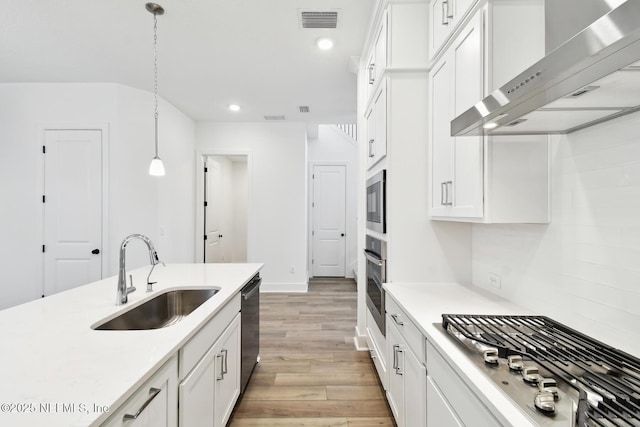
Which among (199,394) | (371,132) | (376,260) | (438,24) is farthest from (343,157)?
(199,394)

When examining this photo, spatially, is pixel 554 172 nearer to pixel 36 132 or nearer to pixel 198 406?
pixel 198 406

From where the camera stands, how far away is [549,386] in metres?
0.74

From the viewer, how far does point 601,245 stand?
3.70 feet

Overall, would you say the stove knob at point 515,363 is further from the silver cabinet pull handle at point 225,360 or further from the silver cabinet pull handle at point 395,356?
the silver cabinet pull handle at point 225,360

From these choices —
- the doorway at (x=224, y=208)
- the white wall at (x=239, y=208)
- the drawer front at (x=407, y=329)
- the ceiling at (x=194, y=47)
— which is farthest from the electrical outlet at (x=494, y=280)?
the white wall at (x=239, y=208)

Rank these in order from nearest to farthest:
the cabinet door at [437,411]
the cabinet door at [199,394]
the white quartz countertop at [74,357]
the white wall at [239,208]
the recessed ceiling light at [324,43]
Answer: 1. the white quartz countertop at [74,357]
2. the cabinet door at [437,411]
3. the cabinet door at [199,394]
4. the recessed ceiling light at [324,43]
5. the white wall at [239,208]

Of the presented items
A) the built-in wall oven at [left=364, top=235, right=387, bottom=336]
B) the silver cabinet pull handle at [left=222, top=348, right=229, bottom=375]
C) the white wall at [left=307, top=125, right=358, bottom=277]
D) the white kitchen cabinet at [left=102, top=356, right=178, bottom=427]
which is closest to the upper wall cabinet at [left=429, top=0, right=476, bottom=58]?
the built-in wall oven at [left=364, top=235, right=387, bottom=336]

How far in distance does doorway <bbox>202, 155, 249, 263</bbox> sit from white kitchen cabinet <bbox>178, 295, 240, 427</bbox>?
3411 millimetres

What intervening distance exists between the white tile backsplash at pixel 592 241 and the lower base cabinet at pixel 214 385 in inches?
64.4

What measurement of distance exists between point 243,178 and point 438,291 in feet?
19.4

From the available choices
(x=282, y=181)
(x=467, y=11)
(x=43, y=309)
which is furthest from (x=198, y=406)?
(x=282, y=181)

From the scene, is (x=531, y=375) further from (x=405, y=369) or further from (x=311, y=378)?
(x=311, y=378)

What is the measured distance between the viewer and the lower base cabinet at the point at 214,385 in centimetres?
122

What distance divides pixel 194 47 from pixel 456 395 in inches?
130
